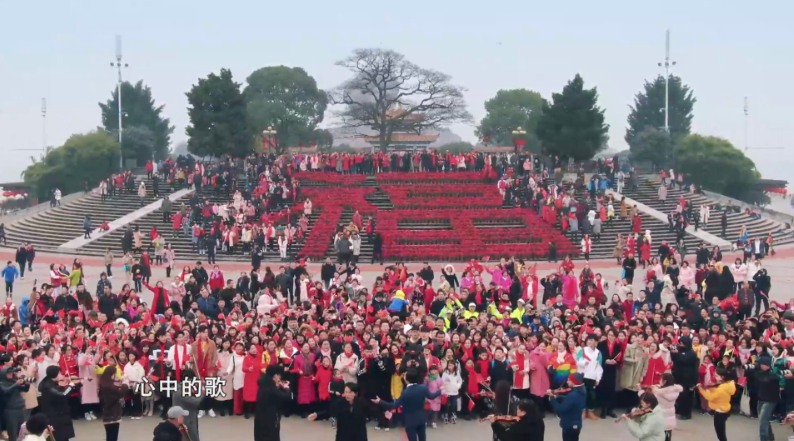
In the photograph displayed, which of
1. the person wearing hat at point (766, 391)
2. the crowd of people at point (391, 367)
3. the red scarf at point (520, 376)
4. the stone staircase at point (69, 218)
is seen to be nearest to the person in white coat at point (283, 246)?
the stone staircase at point (69, 218)

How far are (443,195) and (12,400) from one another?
28656 mm

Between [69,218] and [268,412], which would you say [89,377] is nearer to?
[268,412]

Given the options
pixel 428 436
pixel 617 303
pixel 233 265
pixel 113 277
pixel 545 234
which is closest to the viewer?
pixel 428 436

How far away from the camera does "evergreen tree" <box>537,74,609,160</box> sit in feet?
154

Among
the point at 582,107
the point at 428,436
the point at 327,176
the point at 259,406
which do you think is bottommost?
the point at 428,436

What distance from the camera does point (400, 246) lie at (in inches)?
1361

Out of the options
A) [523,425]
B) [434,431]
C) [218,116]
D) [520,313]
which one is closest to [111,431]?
[434,431]

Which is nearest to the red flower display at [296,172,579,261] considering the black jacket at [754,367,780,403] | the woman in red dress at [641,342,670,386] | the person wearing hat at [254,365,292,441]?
the woman in red dress at [641,342,670,386]

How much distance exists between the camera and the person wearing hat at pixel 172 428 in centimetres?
1036

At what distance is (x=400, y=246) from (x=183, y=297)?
13.8 meters

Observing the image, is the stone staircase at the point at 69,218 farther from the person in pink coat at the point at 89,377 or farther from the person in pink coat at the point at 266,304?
the person in pink coat at the point at 89,377

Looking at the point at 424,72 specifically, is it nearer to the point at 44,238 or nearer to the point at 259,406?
the point at 44,238

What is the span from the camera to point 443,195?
40.1m

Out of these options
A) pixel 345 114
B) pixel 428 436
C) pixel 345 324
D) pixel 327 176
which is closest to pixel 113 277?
pixel 327 176
